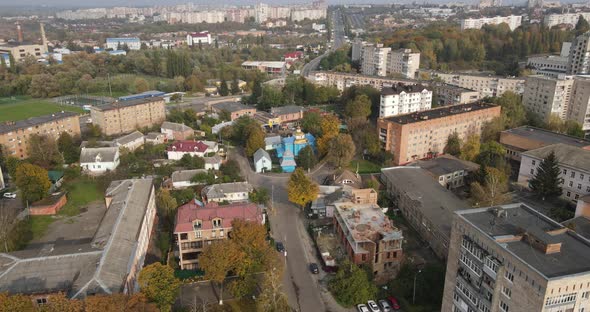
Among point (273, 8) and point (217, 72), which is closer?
point (217, 72)

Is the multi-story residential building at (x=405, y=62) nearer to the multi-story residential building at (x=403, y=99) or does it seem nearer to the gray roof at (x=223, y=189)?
the multi-story residential building at (x=403, y=99)

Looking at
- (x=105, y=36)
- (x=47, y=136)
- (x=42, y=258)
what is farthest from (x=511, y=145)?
(x=105, y=36)

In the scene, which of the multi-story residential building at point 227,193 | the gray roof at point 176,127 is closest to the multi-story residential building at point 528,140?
the multi-story residential building at point 227,193

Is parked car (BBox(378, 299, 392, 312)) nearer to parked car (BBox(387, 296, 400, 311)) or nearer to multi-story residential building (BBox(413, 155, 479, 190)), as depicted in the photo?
parked car (BBox(387, 296, 400, 311))

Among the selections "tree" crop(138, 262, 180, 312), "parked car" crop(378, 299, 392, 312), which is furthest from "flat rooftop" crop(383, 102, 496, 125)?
"tree" crop(138, 262, 180, 312)

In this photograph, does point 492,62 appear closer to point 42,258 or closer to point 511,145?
point 511,145
